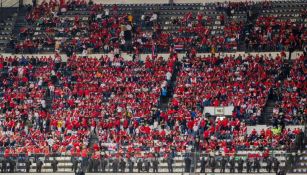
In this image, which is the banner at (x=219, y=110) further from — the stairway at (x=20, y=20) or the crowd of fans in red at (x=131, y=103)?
the stairway at (x=20, y=20)

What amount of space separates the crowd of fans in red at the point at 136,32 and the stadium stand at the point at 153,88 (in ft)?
0.28

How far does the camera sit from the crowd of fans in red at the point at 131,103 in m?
67.8

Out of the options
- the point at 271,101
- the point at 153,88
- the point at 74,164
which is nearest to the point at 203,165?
the point at 74,164

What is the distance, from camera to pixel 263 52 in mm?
75875

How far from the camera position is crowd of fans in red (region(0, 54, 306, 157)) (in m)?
67.8

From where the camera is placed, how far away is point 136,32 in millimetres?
80000

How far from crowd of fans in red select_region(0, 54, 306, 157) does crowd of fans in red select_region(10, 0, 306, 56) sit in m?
1.56

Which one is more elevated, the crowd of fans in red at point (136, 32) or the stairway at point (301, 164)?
the crowd of fans in red at point (136, 32)

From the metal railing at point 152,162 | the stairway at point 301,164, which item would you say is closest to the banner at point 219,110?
the metal railing at point 152,162

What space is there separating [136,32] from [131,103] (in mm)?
8685

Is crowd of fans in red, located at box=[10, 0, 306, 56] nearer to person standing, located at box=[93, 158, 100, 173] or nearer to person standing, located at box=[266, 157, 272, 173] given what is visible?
person standing, located at box=[266, 157, 272, 173]

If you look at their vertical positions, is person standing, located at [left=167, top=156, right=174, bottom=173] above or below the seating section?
below

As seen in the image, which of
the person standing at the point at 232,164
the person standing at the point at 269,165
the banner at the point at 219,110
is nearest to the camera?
the person standing at the point at 269,165


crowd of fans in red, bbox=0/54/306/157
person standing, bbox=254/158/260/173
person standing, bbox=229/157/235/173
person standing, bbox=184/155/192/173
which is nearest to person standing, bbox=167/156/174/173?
person standing, bbox=184/155/192/173
